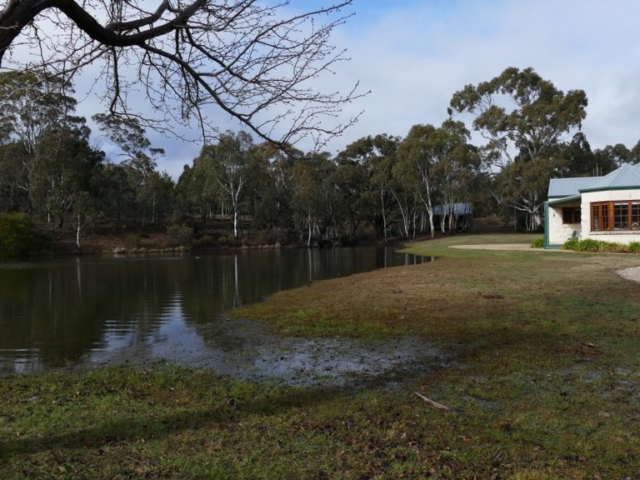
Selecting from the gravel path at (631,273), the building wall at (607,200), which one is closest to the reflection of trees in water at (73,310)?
the gravel path at (631,273)

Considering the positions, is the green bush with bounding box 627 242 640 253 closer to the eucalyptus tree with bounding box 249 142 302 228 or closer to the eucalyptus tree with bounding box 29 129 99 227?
the eucalyptus tree with bounding box 249 142 302 228

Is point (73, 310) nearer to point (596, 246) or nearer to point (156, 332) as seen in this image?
point (156, 332)

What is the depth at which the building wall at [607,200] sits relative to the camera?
88.3 feet

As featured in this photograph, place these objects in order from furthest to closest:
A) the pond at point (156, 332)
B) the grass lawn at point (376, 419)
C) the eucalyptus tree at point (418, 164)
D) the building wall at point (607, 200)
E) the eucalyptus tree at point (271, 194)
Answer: the eucalyptus tree at point (271, 194)
the eucalyptus tree at point (418, 164)
the building wall at point (607, 200)
the pond at point (156, 332)
the grass lawn at point (376, 419)

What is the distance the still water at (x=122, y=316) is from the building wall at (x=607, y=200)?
1413cm

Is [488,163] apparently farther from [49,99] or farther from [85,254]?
[49,99]

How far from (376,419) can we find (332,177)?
59.7 meters

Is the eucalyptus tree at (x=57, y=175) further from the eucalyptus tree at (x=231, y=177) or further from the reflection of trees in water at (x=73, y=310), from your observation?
the reflection of trees in water at (x=73, y=310)

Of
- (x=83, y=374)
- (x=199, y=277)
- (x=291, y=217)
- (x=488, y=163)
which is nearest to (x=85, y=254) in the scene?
(x=291, y=217)

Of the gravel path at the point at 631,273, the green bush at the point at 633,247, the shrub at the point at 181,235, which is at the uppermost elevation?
the shrub at the point at 181,235

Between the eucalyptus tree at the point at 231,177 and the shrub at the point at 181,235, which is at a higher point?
the eucalyptus tree at the point at 231,177

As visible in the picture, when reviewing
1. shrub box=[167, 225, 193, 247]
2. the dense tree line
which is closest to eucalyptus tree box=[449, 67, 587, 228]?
the dense tree line

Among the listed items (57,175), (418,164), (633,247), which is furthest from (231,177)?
(633,247)

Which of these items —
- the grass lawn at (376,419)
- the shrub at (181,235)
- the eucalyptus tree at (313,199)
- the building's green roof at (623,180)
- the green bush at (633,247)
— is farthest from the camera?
the eucalyptus tree at (313,199)
